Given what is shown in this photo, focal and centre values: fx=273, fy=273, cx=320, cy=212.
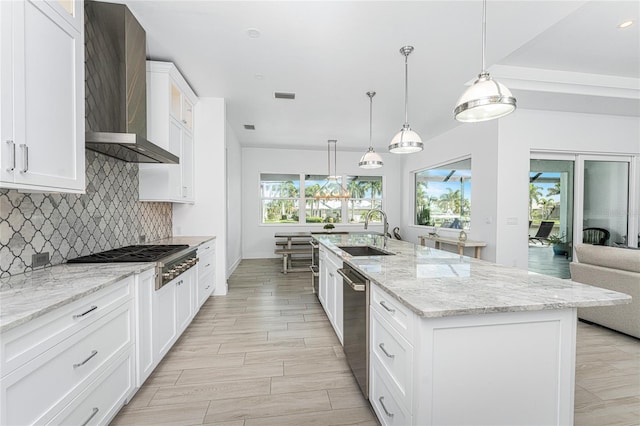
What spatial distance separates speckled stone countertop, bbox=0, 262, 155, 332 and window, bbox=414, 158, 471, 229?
549cm

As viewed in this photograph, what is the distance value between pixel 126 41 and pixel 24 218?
59.5 inches

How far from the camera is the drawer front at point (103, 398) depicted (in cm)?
125

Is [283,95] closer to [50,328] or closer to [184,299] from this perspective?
[184,299]

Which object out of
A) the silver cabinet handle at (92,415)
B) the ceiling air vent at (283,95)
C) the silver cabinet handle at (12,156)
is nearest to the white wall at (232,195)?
the ceiling air vent at (283,95)

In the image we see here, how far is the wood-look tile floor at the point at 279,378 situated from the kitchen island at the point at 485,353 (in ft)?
2.32

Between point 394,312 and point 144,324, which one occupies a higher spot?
point 394,312

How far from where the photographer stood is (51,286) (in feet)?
4.48

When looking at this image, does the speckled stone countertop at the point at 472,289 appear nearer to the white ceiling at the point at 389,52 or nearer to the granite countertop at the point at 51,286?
the granite countertop at the point at 51,286

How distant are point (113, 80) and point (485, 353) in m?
3.01

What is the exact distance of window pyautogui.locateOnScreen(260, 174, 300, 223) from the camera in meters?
7.30

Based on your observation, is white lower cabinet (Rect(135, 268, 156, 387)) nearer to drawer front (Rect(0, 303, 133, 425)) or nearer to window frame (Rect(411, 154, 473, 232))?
drawer front (Rect(0, 303, 133, 425))

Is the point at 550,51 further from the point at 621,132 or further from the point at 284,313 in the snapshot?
the point at 284,313

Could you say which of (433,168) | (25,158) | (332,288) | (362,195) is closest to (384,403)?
(332,288)

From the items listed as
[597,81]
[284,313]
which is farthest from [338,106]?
[597,81]
